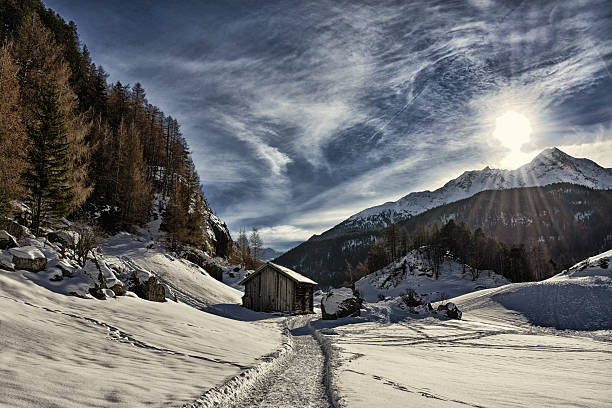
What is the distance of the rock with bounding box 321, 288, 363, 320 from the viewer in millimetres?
24844

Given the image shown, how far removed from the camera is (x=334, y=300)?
25.5 metres

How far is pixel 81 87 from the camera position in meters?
47.1

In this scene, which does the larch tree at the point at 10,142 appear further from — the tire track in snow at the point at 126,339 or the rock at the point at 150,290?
the tire track in snow at the point at 126,339

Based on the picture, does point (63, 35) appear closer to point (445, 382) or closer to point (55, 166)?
point (55, 166)

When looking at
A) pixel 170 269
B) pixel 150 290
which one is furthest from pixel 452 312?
pixel 170 269

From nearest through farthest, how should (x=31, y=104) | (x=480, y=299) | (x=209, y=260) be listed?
(x=31, y=104) → (x=480, y=299) → (x=209, y=260)

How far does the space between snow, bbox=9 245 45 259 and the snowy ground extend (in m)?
0.63

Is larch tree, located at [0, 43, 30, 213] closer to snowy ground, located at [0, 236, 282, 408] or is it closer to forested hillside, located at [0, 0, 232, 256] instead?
forested hillside, located at [0, 0, 232, 256]

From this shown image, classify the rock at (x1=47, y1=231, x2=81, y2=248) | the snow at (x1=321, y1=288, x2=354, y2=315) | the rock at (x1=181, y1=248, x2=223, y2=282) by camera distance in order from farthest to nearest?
the rock at (x1=181, y1=248, x2=223, y2=282)
the snow at (x1=321, y1=288, x2=354, y2=315)
the rock at (x1=47, y1=231, x2=81, y2=248)

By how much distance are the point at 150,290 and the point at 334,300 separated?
47.8 feet

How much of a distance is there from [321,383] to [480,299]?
103ft

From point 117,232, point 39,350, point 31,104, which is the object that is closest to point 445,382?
point 39,350

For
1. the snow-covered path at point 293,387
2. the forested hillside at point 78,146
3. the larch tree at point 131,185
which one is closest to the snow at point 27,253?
the forested hillside at point 78,146

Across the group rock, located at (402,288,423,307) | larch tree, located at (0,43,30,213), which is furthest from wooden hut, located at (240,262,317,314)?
larch tree, located at (0,43,30,213)
